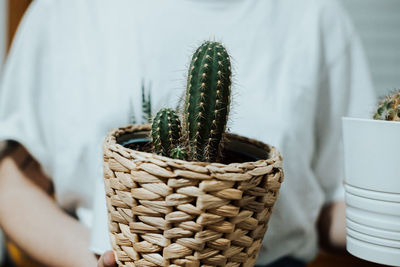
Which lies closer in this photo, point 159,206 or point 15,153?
point 159,206

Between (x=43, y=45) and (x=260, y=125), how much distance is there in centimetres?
55

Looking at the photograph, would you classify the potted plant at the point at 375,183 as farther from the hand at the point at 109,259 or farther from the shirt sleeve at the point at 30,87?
the shirt sleeve at the point at 30,87

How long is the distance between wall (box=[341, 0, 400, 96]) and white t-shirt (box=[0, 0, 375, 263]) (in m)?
1.37

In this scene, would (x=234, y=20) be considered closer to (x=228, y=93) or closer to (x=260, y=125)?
(x=260, y=125)

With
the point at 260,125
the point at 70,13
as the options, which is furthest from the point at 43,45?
the point at 260,125

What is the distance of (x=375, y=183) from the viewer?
47 centimetres

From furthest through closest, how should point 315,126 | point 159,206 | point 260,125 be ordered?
point 315,126
point 260,125
point 159,206

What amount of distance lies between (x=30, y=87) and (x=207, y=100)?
1.90 ft

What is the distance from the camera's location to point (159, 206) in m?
0.41

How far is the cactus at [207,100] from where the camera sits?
45cm

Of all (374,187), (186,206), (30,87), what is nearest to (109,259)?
(186,206)

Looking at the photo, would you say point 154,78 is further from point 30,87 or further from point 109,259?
point 109,259

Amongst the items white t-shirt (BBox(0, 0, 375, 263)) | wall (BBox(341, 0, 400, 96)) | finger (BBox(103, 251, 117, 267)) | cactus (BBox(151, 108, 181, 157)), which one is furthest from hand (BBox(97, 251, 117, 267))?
wall (BBox(341, 0, 400, 96))

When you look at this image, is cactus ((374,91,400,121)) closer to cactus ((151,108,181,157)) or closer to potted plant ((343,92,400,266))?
potted plant ((343,92,400,266))
